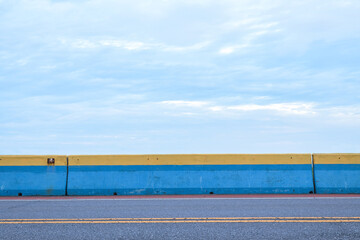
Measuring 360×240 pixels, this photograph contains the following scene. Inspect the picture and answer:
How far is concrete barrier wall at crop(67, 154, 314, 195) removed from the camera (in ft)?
37.8

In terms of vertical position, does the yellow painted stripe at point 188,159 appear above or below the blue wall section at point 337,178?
above

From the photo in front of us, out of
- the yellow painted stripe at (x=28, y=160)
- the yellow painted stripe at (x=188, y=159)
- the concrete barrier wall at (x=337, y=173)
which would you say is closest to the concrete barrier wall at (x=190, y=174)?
the yellow painted stripe at (x=188, y=159)

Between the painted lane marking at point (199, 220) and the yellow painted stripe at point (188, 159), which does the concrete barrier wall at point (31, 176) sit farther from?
the painted lane marking at point (199, 220)

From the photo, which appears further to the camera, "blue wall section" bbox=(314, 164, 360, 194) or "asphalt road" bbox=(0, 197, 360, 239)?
"blue wall section" bbox=(314, 164, 360, 194)

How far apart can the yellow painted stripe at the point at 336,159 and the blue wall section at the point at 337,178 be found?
9 centimetres

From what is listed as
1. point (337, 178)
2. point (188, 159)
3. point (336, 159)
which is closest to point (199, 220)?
point (188, 159)

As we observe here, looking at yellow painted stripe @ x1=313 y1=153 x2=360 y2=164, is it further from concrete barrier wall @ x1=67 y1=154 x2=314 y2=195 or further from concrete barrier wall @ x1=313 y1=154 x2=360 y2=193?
concrete barrier wall @ x1=67 y1=154 x2=314 y2=195

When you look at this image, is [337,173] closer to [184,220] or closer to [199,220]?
[199,220]

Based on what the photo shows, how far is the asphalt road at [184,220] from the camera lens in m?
5.40

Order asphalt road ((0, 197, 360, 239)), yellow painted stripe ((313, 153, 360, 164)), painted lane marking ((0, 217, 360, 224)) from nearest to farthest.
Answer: asphalt road ((0, 197, 360, 239)) → painted lane marking ((0, 217, 360, 224)) → yellow painted stripe ((313, 153, 360, 164))

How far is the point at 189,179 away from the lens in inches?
456

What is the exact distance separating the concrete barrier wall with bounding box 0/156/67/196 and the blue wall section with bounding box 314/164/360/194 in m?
7.36

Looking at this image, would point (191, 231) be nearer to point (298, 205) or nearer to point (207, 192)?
point (298, 205)

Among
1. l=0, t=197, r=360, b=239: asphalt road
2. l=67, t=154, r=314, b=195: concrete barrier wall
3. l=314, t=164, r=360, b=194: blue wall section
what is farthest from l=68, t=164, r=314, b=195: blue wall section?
l=0, t=197, r=360, b=239: asphalt road
